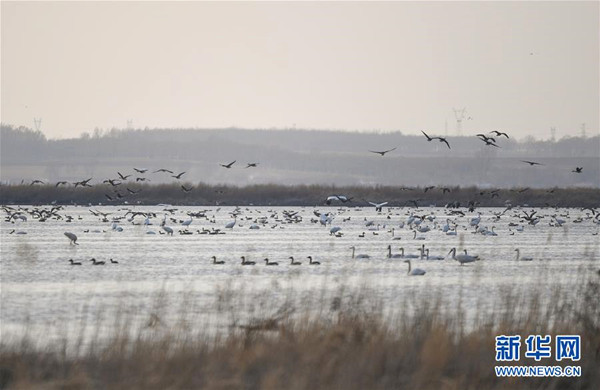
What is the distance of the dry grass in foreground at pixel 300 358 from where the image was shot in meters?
10.4

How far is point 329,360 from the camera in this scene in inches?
425

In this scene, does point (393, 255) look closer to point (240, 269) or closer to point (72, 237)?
point (240, 269)

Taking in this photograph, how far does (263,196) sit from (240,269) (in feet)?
140

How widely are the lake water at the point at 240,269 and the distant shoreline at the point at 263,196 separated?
21.1 meters

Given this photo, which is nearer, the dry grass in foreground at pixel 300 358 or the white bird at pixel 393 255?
the dry grass in foreground at pixel 300 358

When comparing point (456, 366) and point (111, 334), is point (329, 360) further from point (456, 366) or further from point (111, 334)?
point (111, 334)

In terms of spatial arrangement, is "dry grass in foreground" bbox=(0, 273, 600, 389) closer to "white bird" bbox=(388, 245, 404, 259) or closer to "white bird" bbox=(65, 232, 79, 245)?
"white bird" bbox=(388, 245, 404, 259)

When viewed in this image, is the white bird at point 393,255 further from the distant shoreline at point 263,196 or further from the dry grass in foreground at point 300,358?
the distant shoreline at point 263,196

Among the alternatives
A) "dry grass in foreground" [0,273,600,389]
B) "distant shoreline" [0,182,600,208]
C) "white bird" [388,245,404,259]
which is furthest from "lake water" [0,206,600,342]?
"distant shoreline" [0,182,600,208]

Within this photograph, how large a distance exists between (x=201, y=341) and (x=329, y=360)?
1611 millimetres

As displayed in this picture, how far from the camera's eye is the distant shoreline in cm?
6094

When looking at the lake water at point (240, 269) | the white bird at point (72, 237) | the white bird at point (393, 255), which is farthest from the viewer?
the white bird at point (72, 237)

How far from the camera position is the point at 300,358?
10984 millimetres

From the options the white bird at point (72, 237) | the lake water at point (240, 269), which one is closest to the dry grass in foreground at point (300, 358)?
the lake water at point (240, 269)
